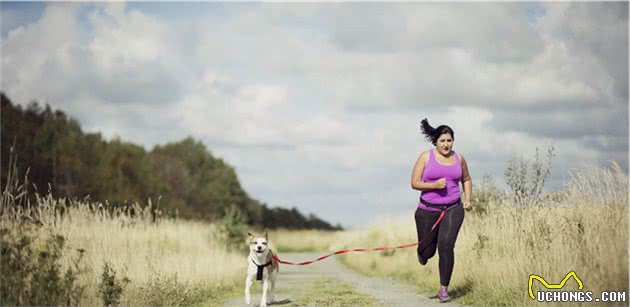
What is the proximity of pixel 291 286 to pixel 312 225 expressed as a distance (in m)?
78.2

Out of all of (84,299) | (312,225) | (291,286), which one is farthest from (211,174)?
(84,299)

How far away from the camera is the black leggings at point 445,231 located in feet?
36.1

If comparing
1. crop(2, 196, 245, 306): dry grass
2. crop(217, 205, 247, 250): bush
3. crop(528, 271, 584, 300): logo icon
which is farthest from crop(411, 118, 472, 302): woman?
crop(217, 205, 247, 250): bush

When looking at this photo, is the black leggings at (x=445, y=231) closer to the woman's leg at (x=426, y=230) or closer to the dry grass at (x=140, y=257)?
the woman's leg at (x=426, y=230)

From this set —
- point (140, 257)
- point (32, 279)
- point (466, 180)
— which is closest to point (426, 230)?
point (466, 180)

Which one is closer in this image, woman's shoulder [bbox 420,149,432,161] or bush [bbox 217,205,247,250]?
woman's shoulder [bbox 420,149,432,161]

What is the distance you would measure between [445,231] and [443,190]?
626 mm

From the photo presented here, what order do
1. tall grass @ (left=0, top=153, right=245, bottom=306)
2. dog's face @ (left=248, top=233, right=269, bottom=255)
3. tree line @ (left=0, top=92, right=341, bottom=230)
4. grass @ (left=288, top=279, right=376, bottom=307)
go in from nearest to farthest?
dog's face @ (left=248, top=233, right=269, bottom=255), tall grass @ (left=0, top=153, right=245, bottom=306), grass @ (left=288, top=279, right=376, bottom=307), tree line @ (left=0, top=92, right=341, bottom=230)

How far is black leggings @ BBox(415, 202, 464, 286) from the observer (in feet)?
36.1

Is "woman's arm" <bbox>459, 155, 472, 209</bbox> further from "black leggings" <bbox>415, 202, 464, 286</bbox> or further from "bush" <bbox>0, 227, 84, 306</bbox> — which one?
"bush" <bbox>0, 227, 84, 306</bbox>

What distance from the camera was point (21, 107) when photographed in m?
47.3

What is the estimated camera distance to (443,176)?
1101 cm

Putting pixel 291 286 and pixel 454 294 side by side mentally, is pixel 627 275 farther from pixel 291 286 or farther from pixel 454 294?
pixel 291 286

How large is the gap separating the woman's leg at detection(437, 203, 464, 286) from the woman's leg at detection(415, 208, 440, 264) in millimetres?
174
